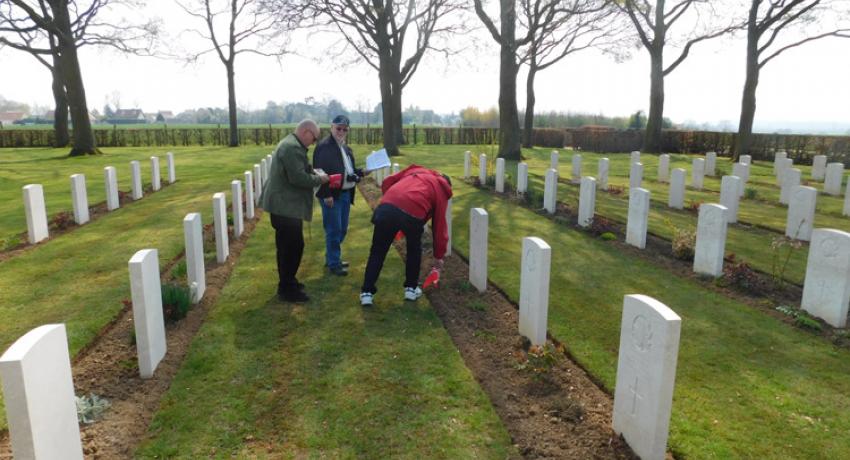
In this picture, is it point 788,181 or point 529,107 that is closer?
point 788,181

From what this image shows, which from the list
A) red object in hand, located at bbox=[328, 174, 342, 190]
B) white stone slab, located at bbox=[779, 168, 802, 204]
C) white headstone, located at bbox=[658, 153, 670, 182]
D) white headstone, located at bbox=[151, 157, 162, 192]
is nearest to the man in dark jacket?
red object in hand, located at bbox=[328, 174, 342, 190]

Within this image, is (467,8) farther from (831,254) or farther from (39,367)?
(39,367)

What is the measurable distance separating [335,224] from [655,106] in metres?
27.9

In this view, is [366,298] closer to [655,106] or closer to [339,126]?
[339,126]

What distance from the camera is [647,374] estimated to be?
3.33 meters

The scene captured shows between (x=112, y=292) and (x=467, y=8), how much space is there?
20.5m

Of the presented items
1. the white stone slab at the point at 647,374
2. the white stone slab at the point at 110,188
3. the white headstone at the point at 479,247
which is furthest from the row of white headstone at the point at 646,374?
the white stone slab at the point at 110,188

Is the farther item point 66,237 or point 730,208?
point 730,208

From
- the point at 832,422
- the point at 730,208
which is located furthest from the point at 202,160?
the point at 832,422

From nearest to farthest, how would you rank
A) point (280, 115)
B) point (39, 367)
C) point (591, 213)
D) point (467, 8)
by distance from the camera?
point (39, 367) < point (591, 213) < point (467, 8) < point (280, 115)

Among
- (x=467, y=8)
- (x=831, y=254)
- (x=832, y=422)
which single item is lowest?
(x=832, y=422)

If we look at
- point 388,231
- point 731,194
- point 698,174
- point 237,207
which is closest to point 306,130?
point 388,231

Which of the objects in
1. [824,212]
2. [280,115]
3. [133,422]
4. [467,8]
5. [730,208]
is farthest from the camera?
[280,115]

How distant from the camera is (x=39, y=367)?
2586 millimetres
